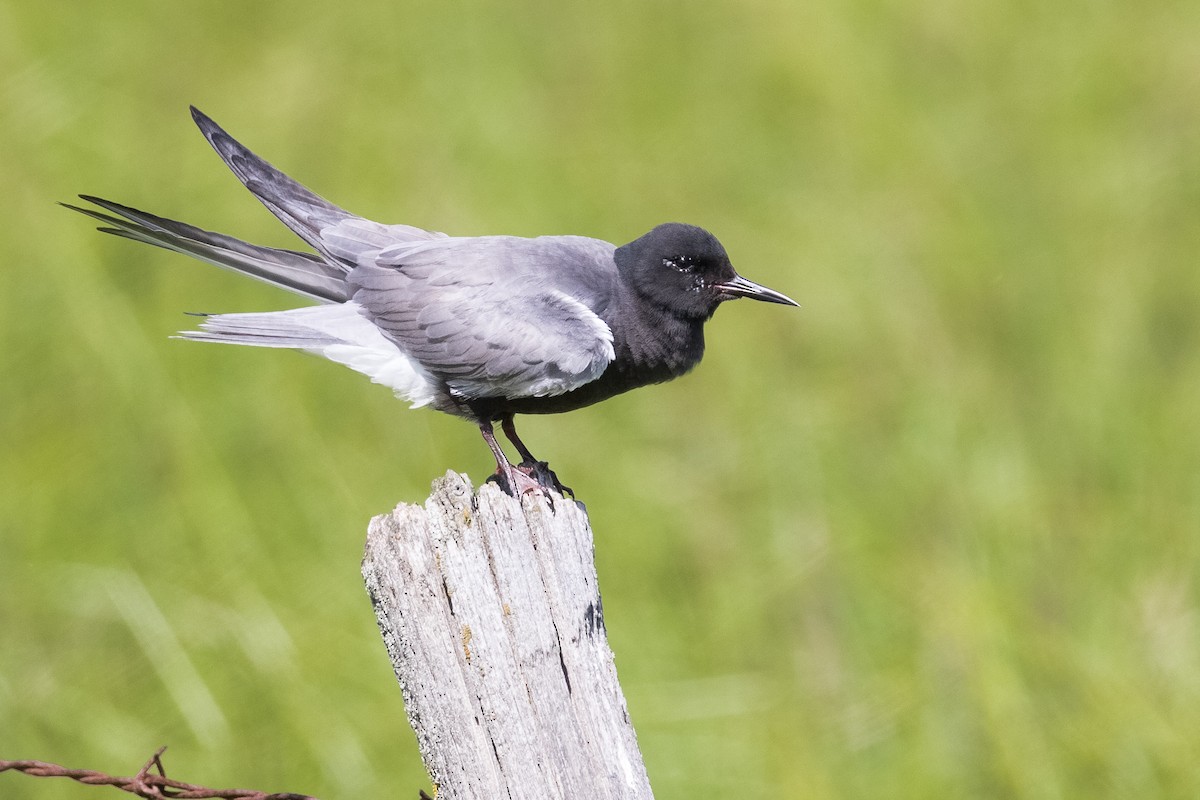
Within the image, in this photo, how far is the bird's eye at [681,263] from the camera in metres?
4.49

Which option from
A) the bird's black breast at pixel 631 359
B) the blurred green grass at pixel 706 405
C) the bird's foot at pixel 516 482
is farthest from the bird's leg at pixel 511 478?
the blurred green grass at pixel 706 405

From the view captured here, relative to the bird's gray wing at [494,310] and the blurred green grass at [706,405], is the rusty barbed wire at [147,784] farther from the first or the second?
the blurred green grass at [706,405]

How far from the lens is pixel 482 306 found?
169 inches

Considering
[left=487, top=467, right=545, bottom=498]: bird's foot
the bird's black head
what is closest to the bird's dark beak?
the bird's black head

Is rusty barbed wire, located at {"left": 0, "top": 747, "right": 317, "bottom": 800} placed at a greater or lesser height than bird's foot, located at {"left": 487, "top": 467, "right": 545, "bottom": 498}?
lesser

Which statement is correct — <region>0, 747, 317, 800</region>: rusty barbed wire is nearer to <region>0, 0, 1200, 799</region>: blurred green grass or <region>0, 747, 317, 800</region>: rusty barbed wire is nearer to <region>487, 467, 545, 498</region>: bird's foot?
<region>487, 467, 545, 498</region>: bird's foot

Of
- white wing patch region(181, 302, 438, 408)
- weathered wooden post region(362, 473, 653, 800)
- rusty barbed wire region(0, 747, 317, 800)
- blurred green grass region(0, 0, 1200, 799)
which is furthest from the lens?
blurred green grass region(0, 0, 1200, 799)

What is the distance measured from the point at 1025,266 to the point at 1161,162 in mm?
1569

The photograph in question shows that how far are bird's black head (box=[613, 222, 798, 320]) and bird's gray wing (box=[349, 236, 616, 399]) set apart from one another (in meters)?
0.13

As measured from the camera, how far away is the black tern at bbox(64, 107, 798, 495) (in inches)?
166

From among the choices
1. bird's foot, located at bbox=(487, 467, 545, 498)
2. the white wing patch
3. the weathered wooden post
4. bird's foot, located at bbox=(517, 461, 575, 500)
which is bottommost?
the weathered wooden post

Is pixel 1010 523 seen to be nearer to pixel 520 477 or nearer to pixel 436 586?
pixel 520 477

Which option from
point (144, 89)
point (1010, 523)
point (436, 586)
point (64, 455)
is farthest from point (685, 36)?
point (436, 586)

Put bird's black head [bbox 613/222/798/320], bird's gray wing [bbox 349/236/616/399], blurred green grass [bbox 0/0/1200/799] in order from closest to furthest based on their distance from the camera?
bird's gray wing [bbox 349/236/616/399], bird's black head [bbox 613/222/798/320], blurred green grass [bbox 0/0/1200/799]
